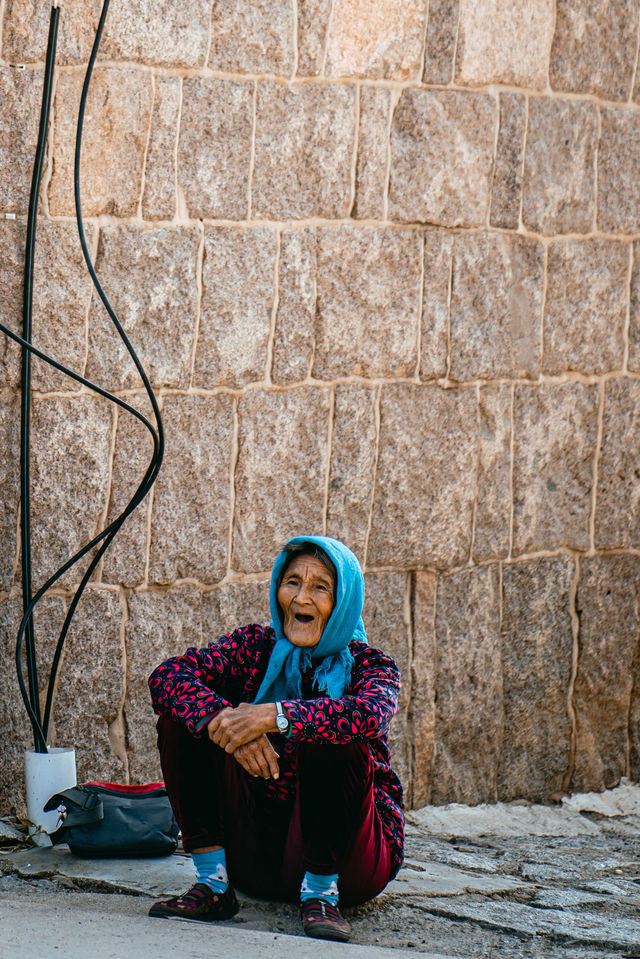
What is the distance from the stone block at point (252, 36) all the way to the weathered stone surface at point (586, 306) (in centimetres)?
120

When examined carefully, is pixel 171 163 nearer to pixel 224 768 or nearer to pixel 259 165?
pixel 259 165

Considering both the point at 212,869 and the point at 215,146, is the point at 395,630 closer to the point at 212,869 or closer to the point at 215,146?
→ the point at 212,869

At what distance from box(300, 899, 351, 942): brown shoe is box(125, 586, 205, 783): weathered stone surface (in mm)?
1165

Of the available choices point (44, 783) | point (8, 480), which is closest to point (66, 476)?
point (8, 480)

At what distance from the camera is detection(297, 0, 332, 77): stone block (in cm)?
388

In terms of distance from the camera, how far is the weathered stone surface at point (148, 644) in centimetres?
378

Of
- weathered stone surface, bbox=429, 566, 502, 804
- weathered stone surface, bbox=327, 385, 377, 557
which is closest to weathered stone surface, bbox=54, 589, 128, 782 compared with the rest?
weathered stone surface, bbox=327, 385, 377, 557

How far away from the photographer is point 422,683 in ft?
13.9

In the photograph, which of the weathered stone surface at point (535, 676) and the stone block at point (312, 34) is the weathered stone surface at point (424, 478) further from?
the stone block at point (312, 34)

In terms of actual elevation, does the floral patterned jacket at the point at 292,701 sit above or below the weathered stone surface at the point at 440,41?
below

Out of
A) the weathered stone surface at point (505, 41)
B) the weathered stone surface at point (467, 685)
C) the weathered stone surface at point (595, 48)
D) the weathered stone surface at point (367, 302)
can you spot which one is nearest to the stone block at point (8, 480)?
the weathered stone surface at point (367, 302)

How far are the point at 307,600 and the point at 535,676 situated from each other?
1.76 m

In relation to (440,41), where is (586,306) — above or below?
below

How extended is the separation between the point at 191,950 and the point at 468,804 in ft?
6.80
